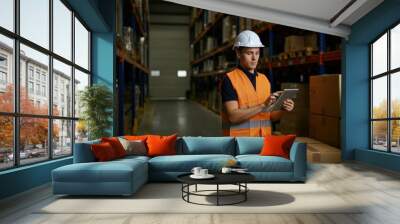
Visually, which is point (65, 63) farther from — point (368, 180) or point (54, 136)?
point (368, 180)

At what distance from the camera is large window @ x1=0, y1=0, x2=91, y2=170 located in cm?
436

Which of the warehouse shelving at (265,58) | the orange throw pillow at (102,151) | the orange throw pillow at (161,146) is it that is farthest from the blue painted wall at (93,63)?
the warehouse shelving at (265,58)

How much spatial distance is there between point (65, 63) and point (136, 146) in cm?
160

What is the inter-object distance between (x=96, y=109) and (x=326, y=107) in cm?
413

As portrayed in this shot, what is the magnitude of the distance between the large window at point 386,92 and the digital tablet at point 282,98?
1.56m

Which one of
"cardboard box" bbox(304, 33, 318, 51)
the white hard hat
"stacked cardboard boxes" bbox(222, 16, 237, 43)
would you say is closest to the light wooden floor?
the white hard hat

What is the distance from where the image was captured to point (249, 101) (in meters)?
6.80

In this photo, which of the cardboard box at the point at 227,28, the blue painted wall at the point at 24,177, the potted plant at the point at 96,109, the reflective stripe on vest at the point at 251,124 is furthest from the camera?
the cardboard box at the point at 227,28

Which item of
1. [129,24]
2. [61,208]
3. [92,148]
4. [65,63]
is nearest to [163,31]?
[129,24]

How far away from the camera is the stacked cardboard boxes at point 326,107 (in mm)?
8195

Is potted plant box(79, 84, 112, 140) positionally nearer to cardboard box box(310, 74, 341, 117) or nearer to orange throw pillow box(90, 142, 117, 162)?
orange throw pillow box(90, 142, 117, 162)

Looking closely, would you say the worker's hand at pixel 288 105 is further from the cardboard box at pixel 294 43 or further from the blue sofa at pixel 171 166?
the cardboard box at pixel 294 43

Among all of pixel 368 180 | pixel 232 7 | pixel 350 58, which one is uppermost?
pixel 232 7

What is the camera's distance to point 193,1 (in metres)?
7.34
